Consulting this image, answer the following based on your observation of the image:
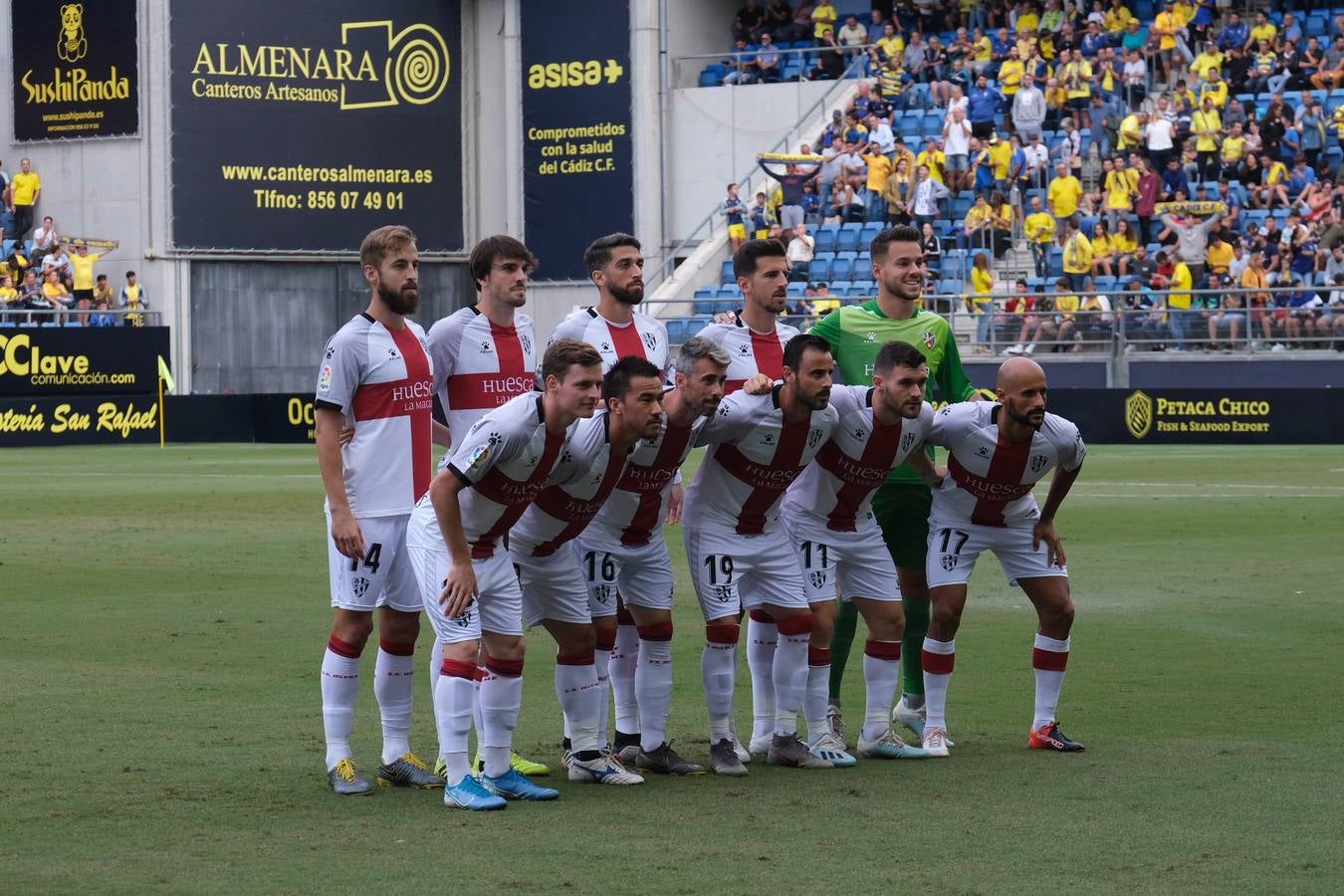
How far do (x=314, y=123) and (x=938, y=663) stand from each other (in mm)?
39944

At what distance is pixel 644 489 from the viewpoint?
8750 mm

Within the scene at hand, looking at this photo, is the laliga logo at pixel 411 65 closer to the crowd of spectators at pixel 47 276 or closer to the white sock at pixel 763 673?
the crowd of spectators at pixel 47 276

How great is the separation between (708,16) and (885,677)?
4017cm

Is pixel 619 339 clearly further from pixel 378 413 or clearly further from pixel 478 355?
pixel 378 413

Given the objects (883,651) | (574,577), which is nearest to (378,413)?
(574,577)

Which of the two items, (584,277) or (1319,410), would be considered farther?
(584,277)

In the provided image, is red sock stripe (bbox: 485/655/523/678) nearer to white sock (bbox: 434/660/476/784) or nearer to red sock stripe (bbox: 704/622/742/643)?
white sock (bbox: 434/660/476/784)

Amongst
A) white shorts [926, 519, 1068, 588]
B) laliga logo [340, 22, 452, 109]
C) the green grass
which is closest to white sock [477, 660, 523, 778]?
the green grass

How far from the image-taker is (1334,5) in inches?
1575

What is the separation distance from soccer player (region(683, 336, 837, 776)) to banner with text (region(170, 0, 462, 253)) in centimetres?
3801

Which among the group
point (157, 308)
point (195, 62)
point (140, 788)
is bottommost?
point (140, 788)

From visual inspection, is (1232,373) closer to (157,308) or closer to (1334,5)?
(1334,5)

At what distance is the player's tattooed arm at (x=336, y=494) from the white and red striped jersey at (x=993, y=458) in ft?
8.82

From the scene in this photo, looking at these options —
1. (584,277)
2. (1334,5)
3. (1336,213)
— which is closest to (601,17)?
(584,277)
